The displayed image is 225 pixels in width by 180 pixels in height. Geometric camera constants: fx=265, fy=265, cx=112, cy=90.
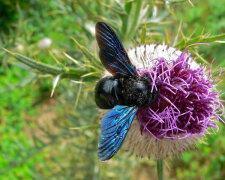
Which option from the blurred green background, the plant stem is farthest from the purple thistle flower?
the blurred green background

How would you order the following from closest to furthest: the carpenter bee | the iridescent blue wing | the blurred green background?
the iridescent blue wing, the carpenter bee, the blurred green background

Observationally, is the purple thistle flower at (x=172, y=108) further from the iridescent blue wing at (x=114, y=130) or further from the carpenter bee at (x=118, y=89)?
the iridescent blue wing at (x=114, y=130)

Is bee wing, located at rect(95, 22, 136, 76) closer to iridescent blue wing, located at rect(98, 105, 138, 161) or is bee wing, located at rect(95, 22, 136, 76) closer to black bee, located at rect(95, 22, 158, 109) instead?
black bee, located at rect(95, 22, 158, 109)

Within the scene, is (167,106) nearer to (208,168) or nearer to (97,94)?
(97,94)

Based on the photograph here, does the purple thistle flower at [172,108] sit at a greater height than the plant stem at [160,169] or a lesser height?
greater

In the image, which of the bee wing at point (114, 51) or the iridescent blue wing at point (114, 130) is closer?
the iridescent blue wing at point (114, 130)

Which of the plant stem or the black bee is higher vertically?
the black bee

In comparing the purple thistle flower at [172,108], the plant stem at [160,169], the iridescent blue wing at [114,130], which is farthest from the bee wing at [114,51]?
the plant stem at [160,169]
